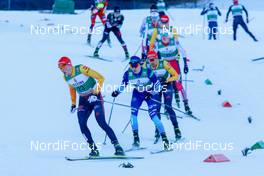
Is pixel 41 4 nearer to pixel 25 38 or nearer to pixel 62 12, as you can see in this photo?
pixel 62 12

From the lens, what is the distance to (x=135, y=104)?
12.4 meters

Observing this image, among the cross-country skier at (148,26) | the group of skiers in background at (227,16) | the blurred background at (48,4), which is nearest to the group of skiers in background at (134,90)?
the cross-country skier at (148,26)

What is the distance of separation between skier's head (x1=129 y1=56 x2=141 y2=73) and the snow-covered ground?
1416 mm

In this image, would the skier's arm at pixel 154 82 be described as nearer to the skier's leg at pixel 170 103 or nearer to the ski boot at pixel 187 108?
the skier's leg at pixel 170 103

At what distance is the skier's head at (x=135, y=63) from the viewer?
39.4 ft

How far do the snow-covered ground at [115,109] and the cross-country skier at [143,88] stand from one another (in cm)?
48

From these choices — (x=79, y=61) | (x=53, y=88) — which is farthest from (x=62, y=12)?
(x=53, y=88)

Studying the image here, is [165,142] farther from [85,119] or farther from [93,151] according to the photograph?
[85,119]

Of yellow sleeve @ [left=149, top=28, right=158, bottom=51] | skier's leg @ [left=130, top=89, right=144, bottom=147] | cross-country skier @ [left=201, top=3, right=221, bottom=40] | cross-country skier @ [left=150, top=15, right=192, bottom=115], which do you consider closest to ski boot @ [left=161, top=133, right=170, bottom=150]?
skier's leg @ [left=130, top=89, right=144, bottom=147]

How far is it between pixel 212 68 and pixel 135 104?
8.82 m

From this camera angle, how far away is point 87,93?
11.7 meters

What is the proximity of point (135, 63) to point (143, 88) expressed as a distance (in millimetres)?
503

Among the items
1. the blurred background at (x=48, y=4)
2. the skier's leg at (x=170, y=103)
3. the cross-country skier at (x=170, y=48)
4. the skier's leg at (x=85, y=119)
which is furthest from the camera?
the blurred background at (x=48, y=4)

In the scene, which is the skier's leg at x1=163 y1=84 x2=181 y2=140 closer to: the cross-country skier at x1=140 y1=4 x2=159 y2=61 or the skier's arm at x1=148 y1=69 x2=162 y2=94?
the skier's arm at x1=148 y1=69 x2=162 y2=94
